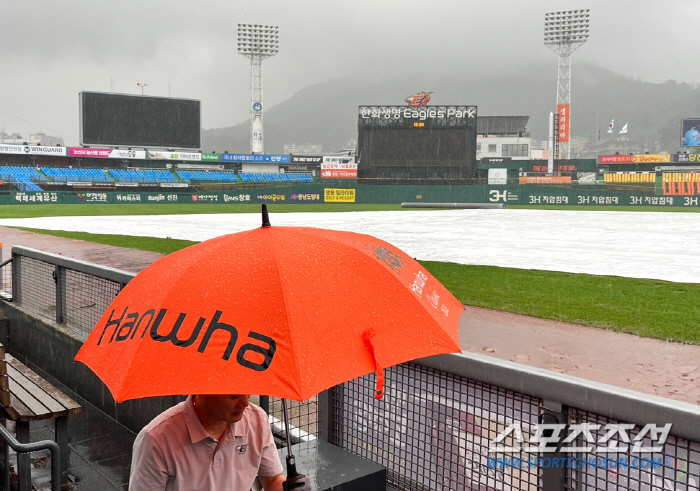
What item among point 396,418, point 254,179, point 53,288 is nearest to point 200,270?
point 396,418

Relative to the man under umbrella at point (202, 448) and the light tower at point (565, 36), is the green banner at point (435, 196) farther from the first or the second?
the man under umbrella at point (202, 448)

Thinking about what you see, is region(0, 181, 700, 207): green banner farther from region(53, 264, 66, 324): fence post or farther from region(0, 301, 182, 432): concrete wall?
region(53, 264, 66, 324): fence post

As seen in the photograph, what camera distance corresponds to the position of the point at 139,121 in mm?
68062

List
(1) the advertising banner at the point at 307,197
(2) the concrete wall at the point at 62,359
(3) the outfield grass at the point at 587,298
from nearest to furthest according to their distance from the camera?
(2) the concrete wall at the point at 62,359, (3) the outfield grass at the point at 587,298, (1) the advertising banner at the point at 307,197

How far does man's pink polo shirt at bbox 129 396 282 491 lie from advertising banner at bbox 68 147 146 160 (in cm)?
7655

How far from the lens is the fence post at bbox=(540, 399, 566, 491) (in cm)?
236

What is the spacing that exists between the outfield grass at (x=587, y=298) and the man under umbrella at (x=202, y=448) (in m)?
6.01

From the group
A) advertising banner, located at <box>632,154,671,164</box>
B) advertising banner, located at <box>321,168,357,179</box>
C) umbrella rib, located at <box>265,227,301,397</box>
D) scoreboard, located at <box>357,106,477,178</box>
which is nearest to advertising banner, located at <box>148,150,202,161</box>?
advertising banner, located at <box>321,168,357,179</box>

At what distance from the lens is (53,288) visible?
26.4 feet

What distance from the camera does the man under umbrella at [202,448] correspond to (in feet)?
7.58

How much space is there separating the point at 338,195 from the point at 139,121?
80.3 feet

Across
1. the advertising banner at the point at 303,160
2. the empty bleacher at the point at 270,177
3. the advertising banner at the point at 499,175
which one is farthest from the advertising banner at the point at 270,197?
the advertising banner at the point at 303,160

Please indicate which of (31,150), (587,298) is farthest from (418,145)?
(587,298)

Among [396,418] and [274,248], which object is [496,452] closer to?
[396,418]
